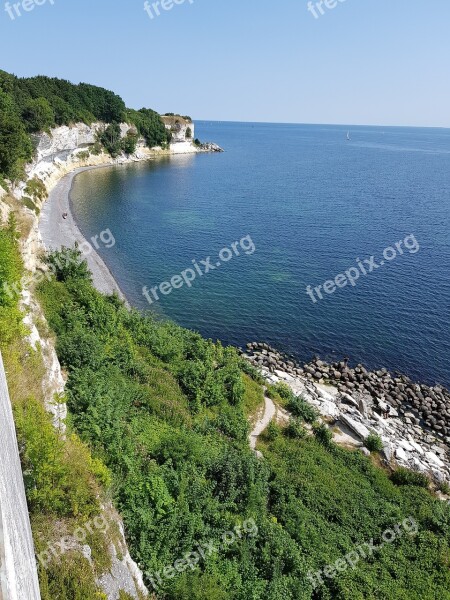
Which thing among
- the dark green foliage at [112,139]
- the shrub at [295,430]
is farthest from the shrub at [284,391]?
the dark green foliage at [112,139]

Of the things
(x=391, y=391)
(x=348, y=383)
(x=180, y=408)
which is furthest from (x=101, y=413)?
(x=391, y=391)

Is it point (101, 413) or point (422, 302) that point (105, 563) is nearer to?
point (101, 413)

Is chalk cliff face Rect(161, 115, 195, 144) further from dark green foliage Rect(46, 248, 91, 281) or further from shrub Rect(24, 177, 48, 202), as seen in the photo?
dark green foliage Rect(46, 248, 91, 281)

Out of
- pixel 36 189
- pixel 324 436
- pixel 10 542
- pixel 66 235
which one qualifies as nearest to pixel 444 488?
pixel 324 436

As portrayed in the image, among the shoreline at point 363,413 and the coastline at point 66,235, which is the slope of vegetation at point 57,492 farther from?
the coastline at point 66,235

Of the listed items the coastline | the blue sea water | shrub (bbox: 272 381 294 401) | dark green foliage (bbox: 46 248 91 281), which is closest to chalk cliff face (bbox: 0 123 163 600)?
dark green foliage (bbox: 46 248 91 281)

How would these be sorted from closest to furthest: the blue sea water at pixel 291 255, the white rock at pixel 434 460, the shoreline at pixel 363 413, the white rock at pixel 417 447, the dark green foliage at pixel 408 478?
the dark green foliage at pixel 408 478 → the shoreline at pixel 363 413 → the white rock at pixel 434 460 → the white rock at pixel 417 447 → the blue sea water at pixel 291 255
